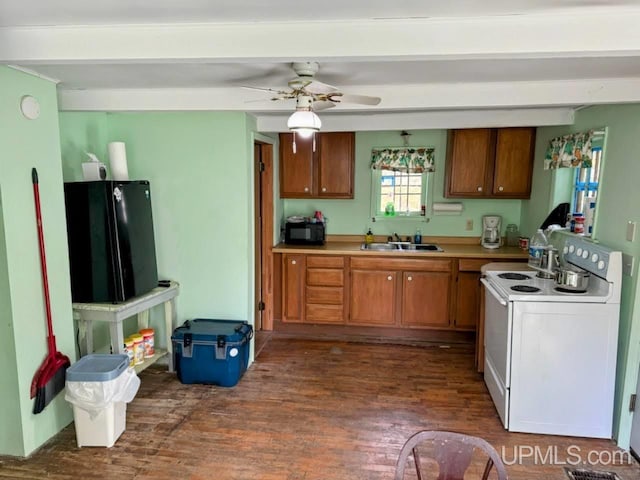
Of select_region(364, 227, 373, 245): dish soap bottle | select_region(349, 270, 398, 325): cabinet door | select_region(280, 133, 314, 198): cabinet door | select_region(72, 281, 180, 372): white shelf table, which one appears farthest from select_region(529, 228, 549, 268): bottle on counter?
select_region(72, 281, 180, 372): white shelf table

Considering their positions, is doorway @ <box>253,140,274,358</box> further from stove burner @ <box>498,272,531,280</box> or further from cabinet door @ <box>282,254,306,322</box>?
stove burner @ <box>498,272,531,280</box>

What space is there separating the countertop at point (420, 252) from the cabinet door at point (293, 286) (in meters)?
0.11

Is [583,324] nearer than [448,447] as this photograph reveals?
No

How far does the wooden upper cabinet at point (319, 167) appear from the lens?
172 inches

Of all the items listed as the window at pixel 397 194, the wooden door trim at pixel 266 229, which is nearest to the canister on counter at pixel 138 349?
the wooden door trim at pixel 266 229

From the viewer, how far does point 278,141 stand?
14.5 feet

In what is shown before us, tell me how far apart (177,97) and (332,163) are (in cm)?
182

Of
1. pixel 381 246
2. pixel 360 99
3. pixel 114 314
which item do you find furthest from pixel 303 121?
pixel 381 246

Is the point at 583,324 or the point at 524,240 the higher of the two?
the point at 524,240

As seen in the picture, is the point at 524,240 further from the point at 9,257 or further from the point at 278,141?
the point at 9,257

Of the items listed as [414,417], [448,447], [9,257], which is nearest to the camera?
[448,447]

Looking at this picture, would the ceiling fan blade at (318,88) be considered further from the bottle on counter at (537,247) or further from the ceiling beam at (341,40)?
the bottle on counter at (537,247)

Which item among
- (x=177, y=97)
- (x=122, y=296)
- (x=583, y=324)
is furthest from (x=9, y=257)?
(x=583, y=324)

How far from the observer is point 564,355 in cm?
260
